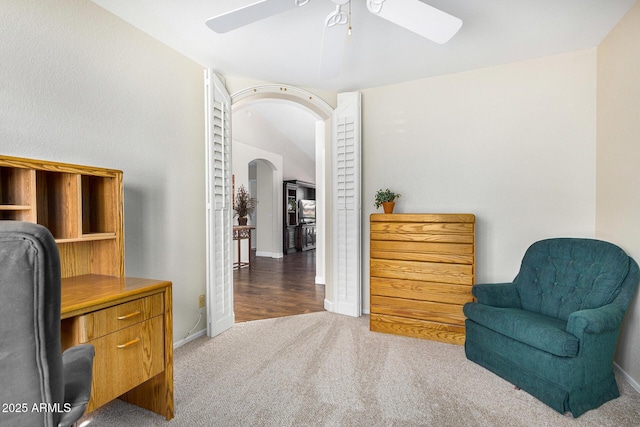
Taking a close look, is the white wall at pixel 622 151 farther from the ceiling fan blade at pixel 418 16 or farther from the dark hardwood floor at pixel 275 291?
the dark hardwood floor at pixel 275 291

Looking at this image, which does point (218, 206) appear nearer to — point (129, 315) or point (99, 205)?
point (99, 205)

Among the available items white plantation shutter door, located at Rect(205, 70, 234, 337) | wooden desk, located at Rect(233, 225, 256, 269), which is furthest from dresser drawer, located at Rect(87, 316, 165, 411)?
wooden desk, located at Rect(233, 225, 256, 269)

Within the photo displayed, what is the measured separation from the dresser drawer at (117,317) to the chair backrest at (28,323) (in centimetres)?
69

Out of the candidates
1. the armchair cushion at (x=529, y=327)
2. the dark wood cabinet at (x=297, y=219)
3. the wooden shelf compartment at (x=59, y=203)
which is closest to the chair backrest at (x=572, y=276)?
the armchair cushion at (x=529, y=327)

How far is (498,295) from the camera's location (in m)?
2.43

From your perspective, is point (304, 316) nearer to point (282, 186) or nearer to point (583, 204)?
point (583, 204)

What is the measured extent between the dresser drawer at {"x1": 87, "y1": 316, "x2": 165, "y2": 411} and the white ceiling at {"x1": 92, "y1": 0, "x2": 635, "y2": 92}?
1.96 meters

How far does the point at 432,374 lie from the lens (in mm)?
2213

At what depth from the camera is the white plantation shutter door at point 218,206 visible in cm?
284

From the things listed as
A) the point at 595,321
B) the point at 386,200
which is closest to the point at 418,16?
the point at 386,200

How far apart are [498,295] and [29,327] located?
2.67 meters

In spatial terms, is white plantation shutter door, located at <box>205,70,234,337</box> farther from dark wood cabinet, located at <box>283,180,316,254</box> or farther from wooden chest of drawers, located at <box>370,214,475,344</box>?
dark wood cabinet, located at <box>283,180,316,254</box>

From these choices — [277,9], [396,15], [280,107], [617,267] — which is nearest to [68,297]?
[277,9]

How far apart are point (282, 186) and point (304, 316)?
16.5ft
